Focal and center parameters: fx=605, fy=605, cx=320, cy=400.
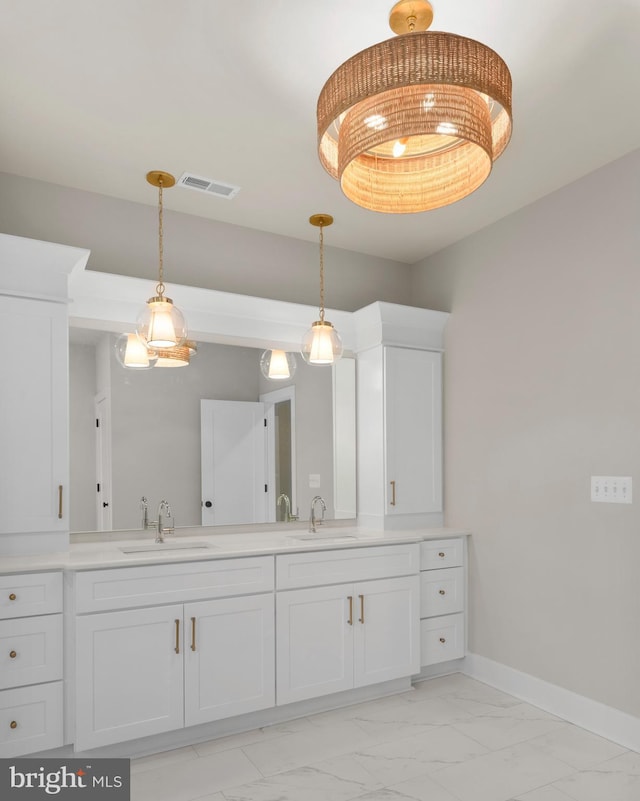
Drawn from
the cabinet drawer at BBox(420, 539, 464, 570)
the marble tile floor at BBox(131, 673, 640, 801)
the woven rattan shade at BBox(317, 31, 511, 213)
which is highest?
the woven rattan shade at BBox(317, 31, 511, 213)

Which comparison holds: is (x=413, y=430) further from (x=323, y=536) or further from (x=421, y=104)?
(x=421, y=104)

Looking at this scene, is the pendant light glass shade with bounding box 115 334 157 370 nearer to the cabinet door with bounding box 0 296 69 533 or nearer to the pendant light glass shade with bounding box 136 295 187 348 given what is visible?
the cabinet door with bounding box 0 296 69 533

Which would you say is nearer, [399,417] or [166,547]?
[166,547]

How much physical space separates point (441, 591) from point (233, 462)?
1430 millimetres

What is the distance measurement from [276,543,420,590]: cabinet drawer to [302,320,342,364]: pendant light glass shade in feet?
3.26

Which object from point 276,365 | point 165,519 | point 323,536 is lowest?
point 323,536

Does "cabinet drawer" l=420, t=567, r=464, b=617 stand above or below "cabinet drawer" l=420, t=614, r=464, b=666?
above

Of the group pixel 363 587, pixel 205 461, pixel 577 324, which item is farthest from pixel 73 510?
pixel 577 324

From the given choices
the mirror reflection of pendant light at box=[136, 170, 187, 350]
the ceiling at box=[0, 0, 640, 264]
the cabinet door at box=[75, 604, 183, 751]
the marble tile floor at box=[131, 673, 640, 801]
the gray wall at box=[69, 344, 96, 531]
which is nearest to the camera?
the ceiling at box=[0, 0, 640, 264]

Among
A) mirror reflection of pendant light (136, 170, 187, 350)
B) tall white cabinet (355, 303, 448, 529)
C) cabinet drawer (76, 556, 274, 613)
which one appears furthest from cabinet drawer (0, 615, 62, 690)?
tall white cabinet (355, 303, 448, 529)

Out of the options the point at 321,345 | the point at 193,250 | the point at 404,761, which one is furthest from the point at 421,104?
the point at 404,761

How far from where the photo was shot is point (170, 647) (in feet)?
8.76

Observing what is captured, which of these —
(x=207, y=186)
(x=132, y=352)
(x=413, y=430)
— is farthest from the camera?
(x=413, y=430)

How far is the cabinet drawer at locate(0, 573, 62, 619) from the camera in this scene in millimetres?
2398
